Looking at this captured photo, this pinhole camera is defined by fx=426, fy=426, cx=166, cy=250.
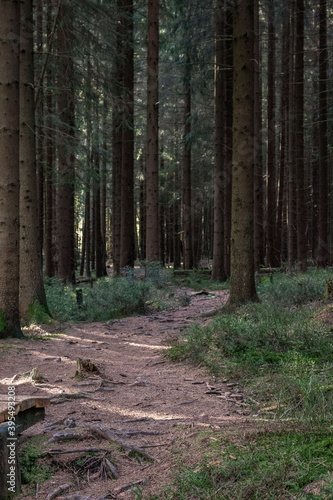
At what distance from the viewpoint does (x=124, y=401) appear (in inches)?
195

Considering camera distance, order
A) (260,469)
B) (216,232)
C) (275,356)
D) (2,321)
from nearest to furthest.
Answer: (260,469) → (275,356) → (2,321) → (216,232)

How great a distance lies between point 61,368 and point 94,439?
282 centimetres

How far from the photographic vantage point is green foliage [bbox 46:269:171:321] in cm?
1112

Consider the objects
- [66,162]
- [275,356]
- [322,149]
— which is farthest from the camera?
[322,149]

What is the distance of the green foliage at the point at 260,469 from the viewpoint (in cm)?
247

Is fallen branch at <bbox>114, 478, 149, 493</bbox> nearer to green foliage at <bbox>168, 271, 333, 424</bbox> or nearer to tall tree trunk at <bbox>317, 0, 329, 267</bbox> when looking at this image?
green foliage at <bbox>168, 271, 333, 424</bbox>

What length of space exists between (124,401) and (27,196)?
5992mm

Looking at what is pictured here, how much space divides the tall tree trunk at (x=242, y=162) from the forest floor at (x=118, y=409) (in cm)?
A: 213

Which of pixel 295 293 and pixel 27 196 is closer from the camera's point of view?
pixel 27 196

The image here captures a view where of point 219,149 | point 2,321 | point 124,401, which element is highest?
point 219,149

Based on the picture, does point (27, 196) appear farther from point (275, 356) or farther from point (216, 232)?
point (216, 232)

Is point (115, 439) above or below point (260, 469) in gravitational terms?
below

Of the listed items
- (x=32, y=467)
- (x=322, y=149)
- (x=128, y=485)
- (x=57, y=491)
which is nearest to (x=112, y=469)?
(x=128, y=485)

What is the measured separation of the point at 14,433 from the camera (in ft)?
9.66
